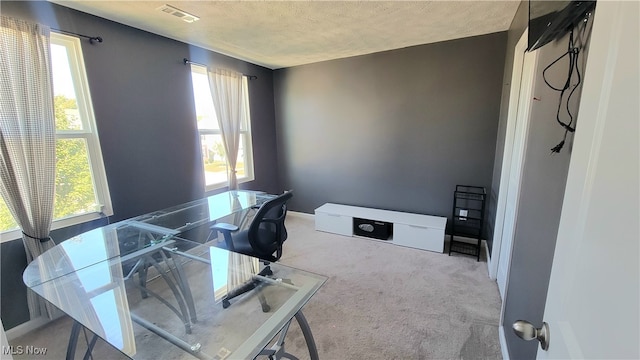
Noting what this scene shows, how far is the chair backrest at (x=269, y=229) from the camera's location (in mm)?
1951

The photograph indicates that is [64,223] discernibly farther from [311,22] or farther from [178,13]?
[311,22]

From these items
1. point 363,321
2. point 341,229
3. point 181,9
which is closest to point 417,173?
→ point 341,229

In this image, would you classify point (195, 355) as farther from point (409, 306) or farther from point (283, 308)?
point (409, 306)

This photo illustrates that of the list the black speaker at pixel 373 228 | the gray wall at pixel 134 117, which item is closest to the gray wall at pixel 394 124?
the black speaker at pixel 373 228

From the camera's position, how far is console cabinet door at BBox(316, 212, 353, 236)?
3.55m

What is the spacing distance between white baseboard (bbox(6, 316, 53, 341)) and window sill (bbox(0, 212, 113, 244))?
66 centimetres

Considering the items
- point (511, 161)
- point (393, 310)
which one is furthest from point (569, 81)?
point (393, 310)

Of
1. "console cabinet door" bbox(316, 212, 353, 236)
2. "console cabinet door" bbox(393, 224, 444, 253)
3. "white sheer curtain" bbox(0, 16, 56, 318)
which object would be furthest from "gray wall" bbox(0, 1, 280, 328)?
"console cabinet door" bbox(393, 224, 444, 253)

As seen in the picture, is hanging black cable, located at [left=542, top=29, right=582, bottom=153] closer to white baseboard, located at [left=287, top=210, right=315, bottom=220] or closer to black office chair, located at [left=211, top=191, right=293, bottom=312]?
black office chair, located at [left=211, top=191, right=293, bottom=312]

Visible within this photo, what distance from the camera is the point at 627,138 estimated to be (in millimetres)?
409

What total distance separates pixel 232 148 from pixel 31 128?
184 centimetres

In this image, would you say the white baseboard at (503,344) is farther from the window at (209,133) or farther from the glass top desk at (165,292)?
the window at (209,133)

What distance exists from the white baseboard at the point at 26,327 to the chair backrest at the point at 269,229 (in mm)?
1745

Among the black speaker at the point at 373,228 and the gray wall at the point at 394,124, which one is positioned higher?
the gray wall at the point at 394,124
